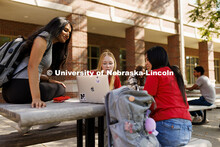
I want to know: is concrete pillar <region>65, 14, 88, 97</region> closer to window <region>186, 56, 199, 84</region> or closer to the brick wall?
the brick wall

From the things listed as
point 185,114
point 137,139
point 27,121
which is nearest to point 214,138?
point 185,114

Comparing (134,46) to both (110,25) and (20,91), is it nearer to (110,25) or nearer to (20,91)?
(110,25)

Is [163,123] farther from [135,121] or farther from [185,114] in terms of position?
[135,121]

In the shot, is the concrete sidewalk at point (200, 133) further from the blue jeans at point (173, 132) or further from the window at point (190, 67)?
the window at point (190, 67)

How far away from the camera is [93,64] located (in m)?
13.2

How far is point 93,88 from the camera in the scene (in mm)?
1831

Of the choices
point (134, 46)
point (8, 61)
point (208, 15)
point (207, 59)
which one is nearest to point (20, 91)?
point (8, 61)

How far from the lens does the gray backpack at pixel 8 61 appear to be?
1.98m

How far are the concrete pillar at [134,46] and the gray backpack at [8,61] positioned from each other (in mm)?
8506

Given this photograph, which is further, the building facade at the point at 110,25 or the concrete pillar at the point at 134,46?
the concrete pillar at the point at 134,46

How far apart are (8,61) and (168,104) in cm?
167

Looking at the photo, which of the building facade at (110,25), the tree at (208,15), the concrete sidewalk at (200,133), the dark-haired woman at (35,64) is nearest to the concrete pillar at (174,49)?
the building facade at (110,25)

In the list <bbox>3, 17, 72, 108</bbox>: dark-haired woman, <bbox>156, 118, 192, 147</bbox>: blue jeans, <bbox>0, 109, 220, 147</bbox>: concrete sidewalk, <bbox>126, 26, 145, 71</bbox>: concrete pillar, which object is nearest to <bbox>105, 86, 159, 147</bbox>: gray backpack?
<bbox>156, 118, 192, 147</bbox>: blue jeans

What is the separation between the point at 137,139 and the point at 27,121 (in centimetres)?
80
